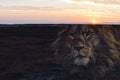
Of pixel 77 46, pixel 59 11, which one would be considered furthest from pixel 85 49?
pixel 59 11

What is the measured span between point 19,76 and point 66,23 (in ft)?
1.43

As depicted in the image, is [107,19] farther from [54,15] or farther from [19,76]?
[19,76]

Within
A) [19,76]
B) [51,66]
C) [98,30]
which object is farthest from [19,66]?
[98,30]

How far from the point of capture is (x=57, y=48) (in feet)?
7.23

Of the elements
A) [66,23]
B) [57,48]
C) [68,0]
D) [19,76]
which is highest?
[68,0]

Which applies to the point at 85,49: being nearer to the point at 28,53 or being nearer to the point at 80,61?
the point at 80,61

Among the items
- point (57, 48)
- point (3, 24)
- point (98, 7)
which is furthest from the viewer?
point (98, 7)

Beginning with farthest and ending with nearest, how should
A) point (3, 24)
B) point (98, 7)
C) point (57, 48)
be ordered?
point (98, 7) < point (57, 48) < point (3, 24)

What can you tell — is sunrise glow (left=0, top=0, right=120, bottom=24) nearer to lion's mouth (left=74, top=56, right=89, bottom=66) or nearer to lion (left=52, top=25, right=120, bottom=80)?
lion (left=52, top=25, right=120, bottom=80)

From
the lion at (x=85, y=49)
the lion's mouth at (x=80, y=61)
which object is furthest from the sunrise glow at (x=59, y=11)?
the lion's mouth at (x=80, y=61)

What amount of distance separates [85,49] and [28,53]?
1.22 ft

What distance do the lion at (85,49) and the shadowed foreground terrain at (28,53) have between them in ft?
0.17

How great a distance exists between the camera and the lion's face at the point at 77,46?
87.4 inches

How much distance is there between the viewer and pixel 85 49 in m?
2.26
